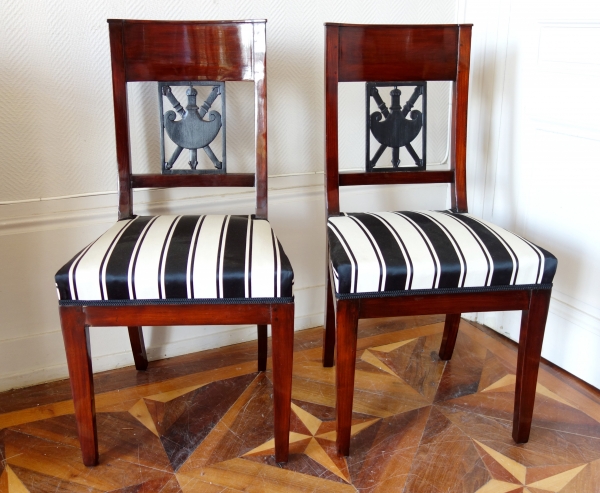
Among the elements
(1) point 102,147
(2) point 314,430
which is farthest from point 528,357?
(1) point 102,147

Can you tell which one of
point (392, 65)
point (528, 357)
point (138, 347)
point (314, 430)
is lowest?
point (314, 430)

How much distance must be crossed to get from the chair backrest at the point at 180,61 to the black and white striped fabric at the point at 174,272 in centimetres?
31

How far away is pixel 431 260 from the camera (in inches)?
49.2

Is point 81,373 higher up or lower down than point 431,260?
lower down

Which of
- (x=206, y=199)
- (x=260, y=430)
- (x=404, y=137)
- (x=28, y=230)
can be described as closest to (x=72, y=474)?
(x=260, y=430)

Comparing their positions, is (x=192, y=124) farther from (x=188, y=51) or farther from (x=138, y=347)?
(x=138, y=347)

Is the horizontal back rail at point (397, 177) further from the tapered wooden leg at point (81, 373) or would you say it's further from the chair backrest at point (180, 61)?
the tapered wooden leg at point (81, 373)

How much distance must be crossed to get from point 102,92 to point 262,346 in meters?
0.82

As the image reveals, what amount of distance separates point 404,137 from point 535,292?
1.79 feet

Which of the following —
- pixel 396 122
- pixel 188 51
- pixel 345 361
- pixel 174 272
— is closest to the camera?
pixel 174 272

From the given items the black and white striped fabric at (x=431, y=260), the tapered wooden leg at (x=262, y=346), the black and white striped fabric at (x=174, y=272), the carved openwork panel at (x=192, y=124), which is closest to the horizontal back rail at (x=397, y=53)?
the carved openwork panel at (x=192, y=124)

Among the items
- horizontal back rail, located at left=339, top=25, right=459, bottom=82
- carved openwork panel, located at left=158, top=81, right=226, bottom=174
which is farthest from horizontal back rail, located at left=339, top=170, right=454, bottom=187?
carved openwork panel, located at left=158, top=81, right=226, bottom=174

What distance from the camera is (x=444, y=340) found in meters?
1.80

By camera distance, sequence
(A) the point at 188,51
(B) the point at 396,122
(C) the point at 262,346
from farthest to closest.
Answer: (C) the point at 262,346
(B) the point at 396,122
(A) the point at 188,51
